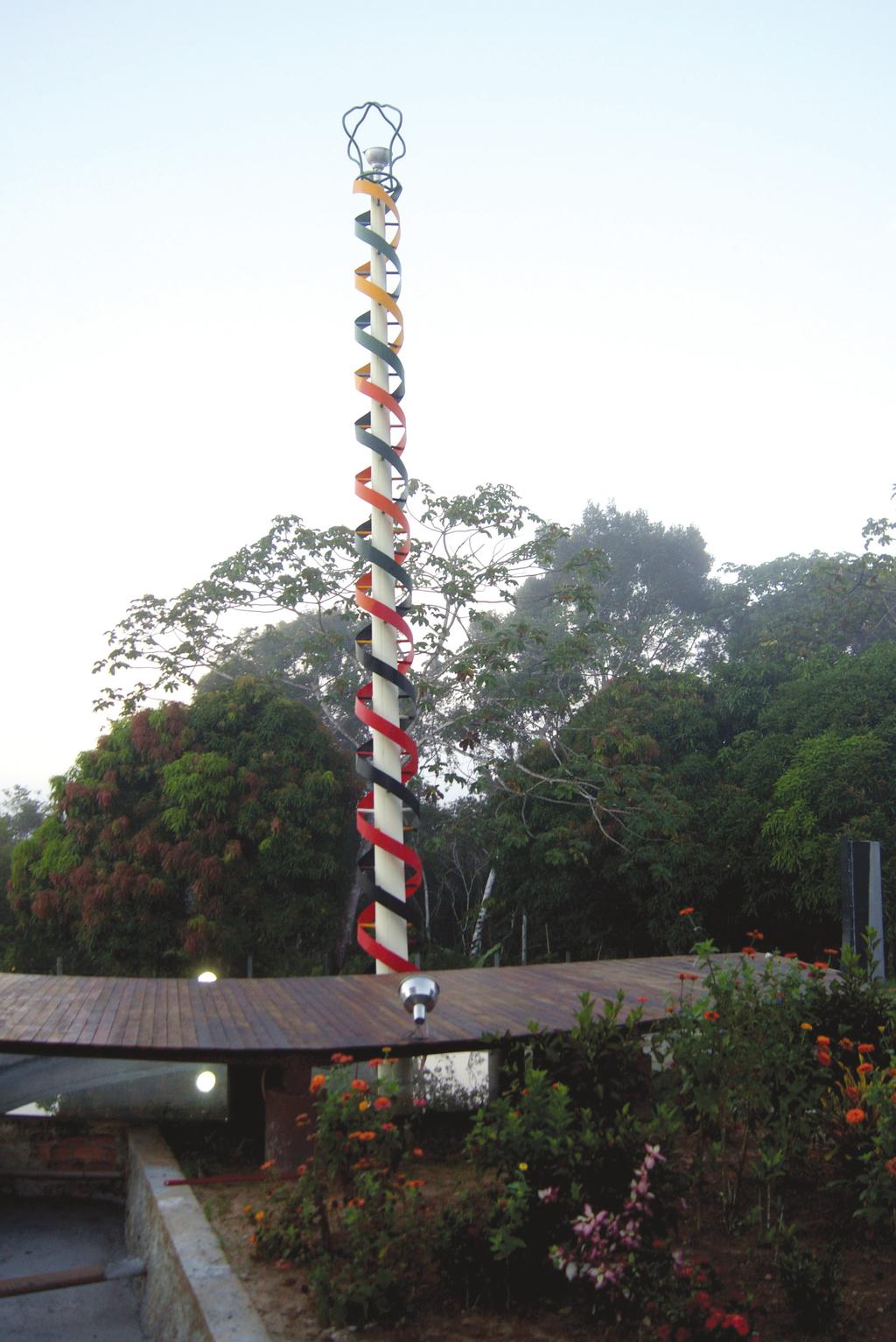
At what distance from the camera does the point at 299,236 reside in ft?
36.3

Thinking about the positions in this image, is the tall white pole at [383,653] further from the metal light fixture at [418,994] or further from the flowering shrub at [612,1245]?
the flowering shrub at [612,1245]

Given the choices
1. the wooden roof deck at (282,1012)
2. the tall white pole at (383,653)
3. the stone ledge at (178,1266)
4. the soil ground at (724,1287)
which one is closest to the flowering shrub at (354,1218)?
the soil ground at (724,1287)

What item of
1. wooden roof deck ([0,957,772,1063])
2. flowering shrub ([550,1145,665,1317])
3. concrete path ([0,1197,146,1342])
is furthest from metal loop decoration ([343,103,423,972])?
flowering shrub ([550,1145,665,1317])

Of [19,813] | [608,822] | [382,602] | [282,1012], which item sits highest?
[382,602]

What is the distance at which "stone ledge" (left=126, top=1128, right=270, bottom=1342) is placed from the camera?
3061mm

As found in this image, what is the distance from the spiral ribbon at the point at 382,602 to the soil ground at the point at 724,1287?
3806mm

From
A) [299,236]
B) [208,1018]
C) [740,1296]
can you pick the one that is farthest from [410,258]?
[740,1296]

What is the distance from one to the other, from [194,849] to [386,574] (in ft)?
15.8

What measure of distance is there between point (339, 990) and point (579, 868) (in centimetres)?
707

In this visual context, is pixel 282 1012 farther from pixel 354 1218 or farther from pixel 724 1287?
pixel 724 1287

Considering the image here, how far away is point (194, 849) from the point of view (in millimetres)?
11453

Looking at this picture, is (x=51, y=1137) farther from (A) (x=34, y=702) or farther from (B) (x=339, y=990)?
(A) (x=34, y=702)

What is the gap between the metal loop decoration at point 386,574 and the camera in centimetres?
776

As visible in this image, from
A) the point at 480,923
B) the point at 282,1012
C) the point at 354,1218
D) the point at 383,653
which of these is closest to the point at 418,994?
the point at 282,1012
